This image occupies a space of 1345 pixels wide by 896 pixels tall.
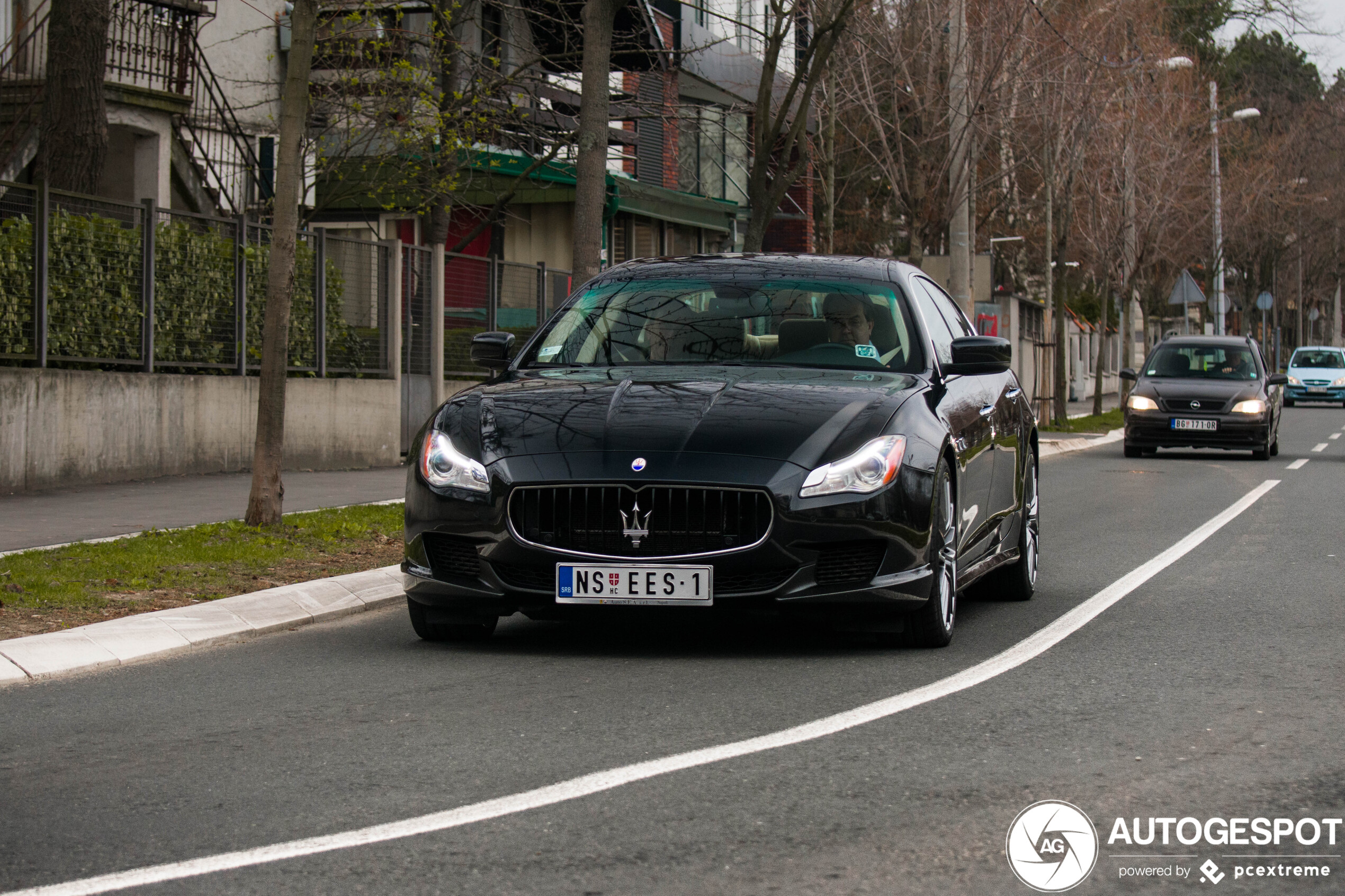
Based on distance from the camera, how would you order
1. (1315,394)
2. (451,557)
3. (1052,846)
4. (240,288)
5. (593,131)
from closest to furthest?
1. (1052,846)
2. (451,557)
3. (593,131)
4. (240,288)
5. (1315,394)

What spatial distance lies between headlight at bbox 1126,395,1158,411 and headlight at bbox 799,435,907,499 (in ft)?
64.8

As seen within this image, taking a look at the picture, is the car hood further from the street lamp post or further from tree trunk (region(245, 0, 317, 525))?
the street lamp post

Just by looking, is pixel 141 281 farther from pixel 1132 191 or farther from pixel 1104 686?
pixel 1132 191

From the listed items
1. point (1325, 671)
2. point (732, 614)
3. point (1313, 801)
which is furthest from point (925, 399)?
point (1313, 801)

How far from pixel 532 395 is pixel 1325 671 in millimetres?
3412

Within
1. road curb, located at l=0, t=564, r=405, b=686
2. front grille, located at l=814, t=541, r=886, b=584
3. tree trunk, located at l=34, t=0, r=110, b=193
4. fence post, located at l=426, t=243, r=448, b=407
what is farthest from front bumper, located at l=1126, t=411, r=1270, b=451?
front grille, located at l=814, t=541, r=886, b=584

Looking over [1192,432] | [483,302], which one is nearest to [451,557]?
[483,302]

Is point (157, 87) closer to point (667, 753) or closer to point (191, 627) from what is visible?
point (191, 627)

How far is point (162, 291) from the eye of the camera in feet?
58.3

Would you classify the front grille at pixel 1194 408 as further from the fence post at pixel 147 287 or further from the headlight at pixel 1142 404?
the fence post at pixel 147 287

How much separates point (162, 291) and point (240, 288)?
127 cm

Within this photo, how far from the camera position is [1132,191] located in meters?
39.7

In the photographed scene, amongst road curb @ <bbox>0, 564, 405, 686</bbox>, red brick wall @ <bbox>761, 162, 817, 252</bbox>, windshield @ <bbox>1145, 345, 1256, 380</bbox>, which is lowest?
road curb @ <bbox>0, 564, 405, 686</bbox>

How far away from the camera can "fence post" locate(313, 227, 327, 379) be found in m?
20.4
